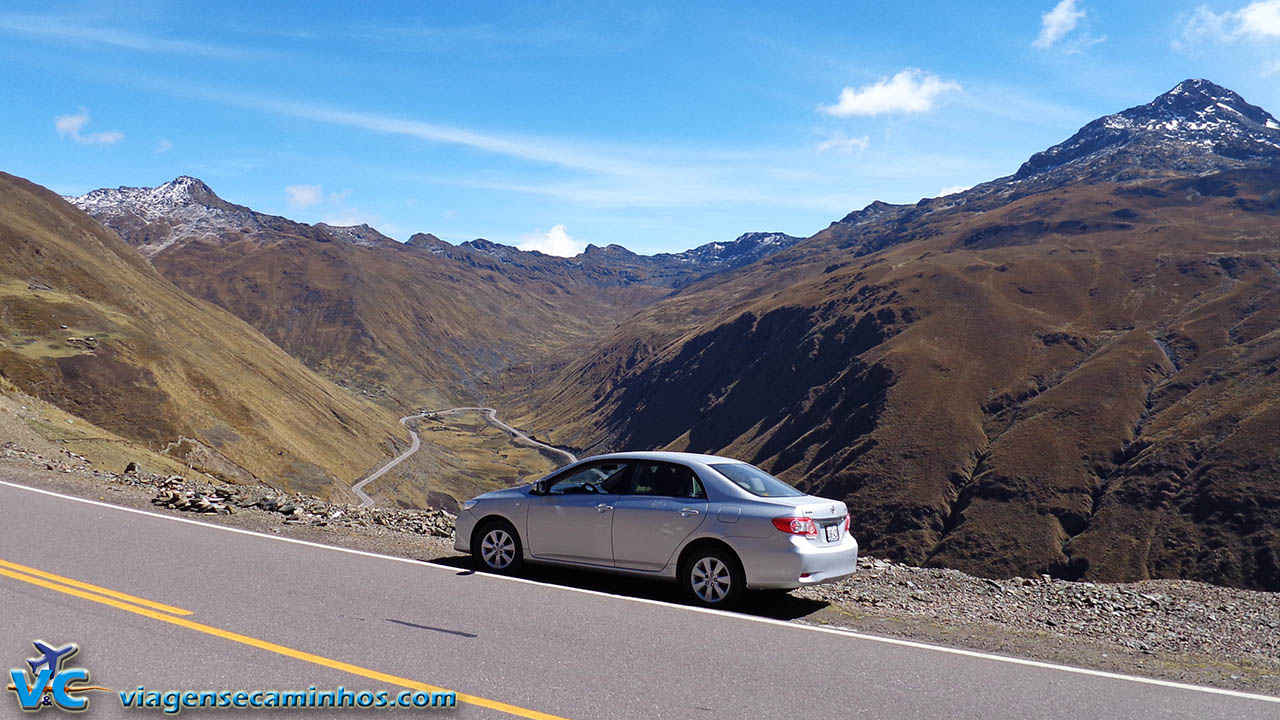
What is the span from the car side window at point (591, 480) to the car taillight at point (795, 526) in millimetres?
2299

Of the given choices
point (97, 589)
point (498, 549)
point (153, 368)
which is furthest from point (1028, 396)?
point (97, 589)

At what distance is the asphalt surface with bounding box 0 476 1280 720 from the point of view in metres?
6.53

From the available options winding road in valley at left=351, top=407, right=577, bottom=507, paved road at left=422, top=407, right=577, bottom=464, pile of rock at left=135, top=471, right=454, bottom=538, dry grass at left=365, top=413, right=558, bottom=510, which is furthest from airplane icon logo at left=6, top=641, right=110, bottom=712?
paved road at left=422, top=407, right=577, bottom=464

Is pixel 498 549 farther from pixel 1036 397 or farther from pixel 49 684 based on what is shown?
pixel 1036 397

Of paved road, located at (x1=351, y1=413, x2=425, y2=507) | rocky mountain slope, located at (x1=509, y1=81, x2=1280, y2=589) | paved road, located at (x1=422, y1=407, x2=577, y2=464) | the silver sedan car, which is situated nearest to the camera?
the silver sedan car

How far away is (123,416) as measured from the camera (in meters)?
53.7

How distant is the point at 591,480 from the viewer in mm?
10836

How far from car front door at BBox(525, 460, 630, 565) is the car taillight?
2.19 meters

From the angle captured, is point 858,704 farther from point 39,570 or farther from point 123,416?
point 123,416

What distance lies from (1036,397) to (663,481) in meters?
89.2

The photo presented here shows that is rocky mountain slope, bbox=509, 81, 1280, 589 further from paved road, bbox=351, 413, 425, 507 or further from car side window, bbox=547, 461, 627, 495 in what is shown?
car side window, bbox=547, 461, 627, 495

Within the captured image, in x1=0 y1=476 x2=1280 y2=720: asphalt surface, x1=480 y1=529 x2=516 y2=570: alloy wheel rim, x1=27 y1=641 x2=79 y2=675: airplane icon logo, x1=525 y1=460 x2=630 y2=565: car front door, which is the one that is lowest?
x1=0 y1=476 x2=1280 y2=720: asphalt surface

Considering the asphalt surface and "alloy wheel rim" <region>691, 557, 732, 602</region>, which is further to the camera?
"alloy wheel rim" <region>691, 557, 732, 602</region>

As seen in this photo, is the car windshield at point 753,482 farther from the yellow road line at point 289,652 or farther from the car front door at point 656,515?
the yellow road line at point 289,652
